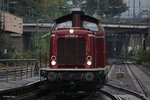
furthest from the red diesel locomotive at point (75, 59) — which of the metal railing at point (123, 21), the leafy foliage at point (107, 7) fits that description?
the leafy foliage at point (107, 7)

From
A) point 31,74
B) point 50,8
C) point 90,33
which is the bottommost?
point 31,74

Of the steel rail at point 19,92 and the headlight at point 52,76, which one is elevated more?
the headlight at point 52,76

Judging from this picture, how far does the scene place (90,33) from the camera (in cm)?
1991

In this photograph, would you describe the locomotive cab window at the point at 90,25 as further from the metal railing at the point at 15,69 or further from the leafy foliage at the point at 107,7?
the leafy foliage at the point at 107,7

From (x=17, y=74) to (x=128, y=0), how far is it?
13669 cm

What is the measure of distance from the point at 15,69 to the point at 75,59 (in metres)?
7.26

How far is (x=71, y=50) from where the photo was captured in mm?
19750

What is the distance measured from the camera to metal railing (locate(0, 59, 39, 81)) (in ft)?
80.5

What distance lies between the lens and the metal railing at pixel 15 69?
24.5 m

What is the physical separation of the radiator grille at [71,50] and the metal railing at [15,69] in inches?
178

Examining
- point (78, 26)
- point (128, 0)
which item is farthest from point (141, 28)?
point (78, 26)

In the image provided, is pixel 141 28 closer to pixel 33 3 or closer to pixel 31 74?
pixel 33 3

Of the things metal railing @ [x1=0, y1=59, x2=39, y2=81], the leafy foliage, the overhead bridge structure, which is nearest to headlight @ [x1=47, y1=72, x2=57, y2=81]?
metal railing @ [x1=0, y1=59, x2=39, y2=81]

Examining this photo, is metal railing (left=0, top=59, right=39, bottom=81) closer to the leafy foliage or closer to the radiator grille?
the radiator grille
